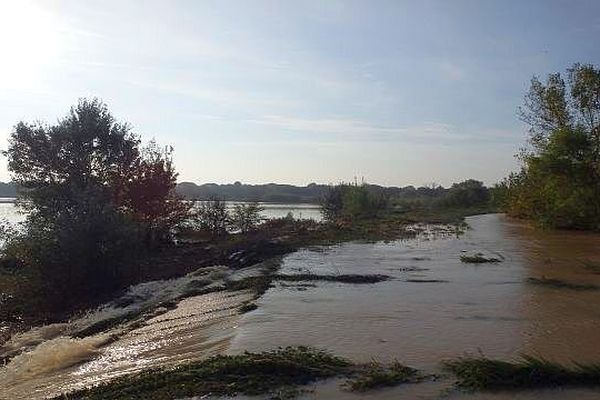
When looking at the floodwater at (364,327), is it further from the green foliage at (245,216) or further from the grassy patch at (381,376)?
the green foliage at (245,216)

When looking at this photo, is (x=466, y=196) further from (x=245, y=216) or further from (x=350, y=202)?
(x=245, y=216)

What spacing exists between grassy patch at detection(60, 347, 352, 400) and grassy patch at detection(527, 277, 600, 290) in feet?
30.1

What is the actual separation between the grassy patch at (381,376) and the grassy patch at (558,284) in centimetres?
894

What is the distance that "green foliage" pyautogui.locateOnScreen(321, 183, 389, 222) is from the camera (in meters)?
53.7

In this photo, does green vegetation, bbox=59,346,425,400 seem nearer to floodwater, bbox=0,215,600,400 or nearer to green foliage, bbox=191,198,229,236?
floodwater, bbox=0,215,600,400

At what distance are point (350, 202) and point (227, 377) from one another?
46.8 m

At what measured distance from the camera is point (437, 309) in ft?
42.8

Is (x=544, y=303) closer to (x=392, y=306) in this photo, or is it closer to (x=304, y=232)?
(x=392, y=306)

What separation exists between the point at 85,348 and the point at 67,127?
18518 millimetres

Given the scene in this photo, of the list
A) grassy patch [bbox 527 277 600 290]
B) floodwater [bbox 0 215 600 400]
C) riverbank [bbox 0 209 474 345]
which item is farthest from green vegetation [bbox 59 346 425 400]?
grassy patch [bbox 527 277 600 290]

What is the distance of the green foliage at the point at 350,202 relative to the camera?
53688 mm

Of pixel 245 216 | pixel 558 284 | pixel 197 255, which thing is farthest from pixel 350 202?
pixel 558 284

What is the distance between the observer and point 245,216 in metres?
38.7

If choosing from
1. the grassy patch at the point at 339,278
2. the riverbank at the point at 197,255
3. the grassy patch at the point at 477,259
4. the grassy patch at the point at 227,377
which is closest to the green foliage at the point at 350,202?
the riverbank at the point at 197,255
